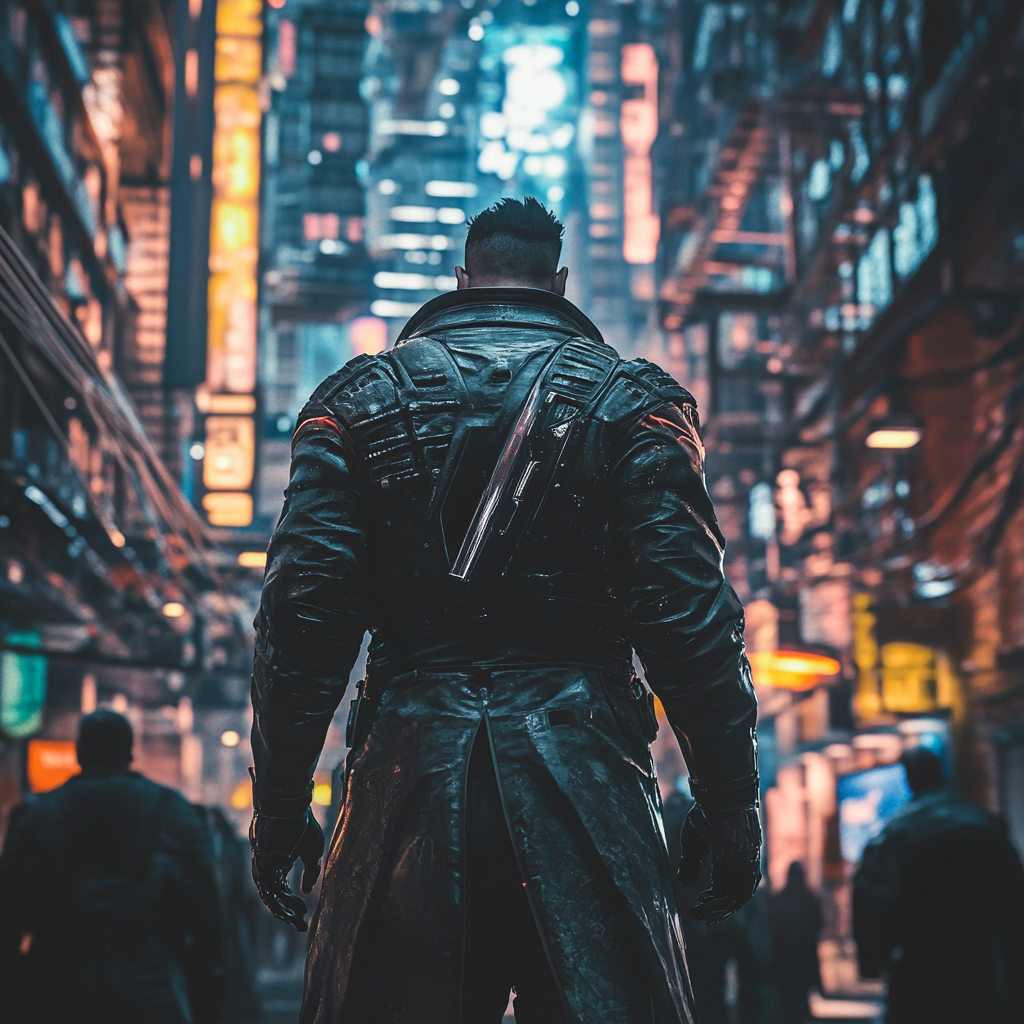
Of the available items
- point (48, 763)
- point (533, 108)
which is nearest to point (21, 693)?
point (48, 763)

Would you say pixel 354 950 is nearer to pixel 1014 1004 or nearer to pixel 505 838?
pixel 505 838

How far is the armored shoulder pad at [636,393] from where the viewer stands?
3.31 metres

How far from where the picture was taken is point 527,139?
7825cm

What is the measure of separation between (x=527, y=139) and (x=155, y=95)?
50.4 meters

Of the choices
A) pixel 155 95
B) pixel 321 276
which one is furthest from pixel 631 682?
pixel 321 276

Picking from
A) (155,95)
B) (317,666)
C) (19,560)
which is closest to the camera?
(317,666)

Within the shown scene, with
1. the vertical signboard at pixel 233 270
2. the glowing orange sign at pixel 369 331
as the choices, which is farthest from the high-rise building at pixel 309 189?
the glowing orange sign at pixel 369 331

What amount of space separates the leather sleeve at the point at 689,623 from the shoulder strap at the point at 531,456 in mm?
170

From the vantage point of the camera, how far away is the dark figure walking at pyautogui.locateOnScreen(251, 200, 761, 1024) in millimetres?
2918

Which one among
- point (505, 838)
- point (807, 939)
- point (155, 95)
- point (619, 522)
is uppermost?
point (155, 95)

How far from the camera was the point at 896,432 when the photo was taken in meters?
18.6

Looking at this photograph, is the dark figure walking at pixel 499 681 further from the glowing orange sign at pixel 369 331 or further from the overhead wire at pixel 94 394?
the glowing orange sign at pixel 369 331

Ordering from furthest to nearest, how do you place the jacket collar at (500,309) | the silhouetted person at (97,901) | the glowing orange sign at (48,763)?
1. the glowing orange sign at (48,763)
2. the silhouetted person at (97,901)
3. the jacket collar at (500,309)

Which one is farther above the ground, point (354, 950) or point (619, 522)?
point (619, 522)
